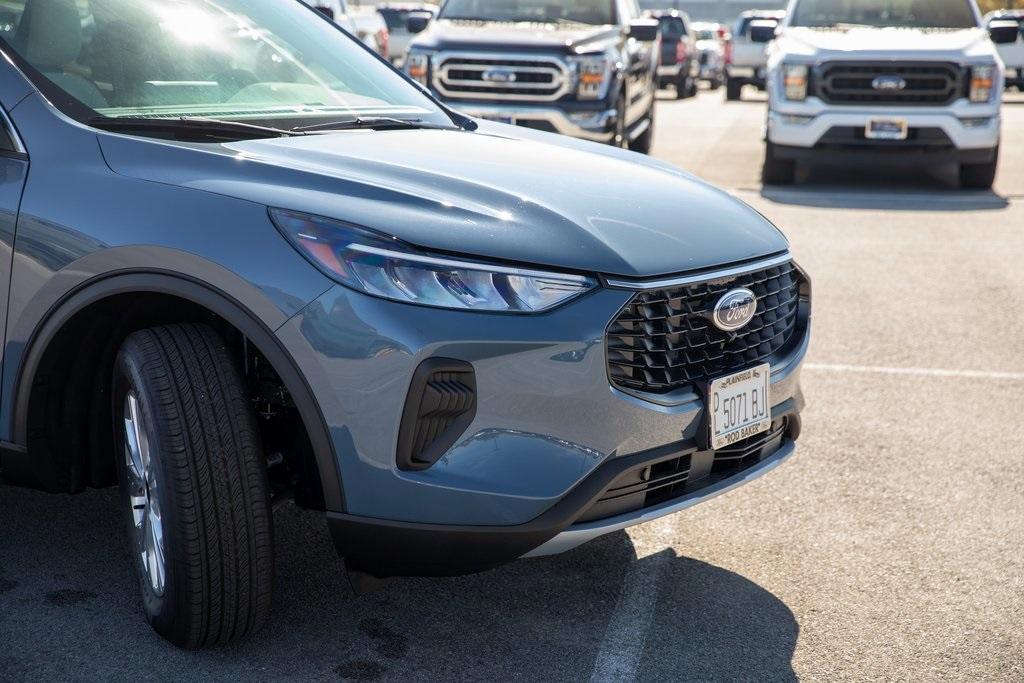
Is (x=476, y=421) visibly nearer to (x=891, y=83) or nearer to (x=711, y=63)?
(x=891, y=83)

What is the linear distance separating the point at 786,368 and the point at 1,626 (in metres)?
2.09

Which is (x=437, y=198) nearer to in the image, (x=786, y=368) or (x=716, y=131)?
(x=786, y=368)

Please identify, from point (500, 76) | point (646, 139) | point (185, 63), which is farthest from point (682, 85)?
point (185, 63)

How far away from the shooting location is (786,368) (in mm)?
3312

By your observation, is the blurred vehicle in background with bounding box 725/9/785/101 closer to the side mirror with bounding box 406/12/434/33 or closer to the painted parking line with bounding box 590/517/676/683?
the side mirror with bounding box 406/12/434/33

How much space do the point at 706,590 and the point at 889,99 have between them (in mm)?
8047

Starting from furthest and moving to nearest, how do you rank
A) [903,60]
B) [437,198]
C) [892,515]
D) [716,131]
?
[716,131] → [903,60] → [892,515] → [437,198]

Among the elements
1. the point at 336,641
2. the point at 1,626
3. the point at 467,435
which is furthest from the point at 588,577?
the point at 1,626

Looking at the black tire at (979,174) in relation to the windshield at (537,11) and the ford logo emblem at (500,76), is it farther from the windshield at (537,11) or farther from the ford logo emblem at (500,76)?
the ford logo emblem at (500,76)

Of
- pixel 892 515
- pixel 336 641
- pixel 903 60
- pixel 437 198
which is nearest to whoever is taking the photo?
pixel 437 198

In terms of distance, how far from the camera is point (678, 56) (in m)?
25.3

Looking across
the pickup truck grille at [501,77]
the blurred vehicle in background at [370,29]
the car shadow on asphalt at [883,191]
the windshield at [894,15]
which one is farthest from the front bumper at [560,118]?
the blurred vehicle in background at [370,29]

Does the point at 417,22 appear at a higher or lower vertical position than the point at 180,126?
lower

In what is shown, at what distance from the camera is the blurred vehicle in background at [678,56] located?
25.3m
